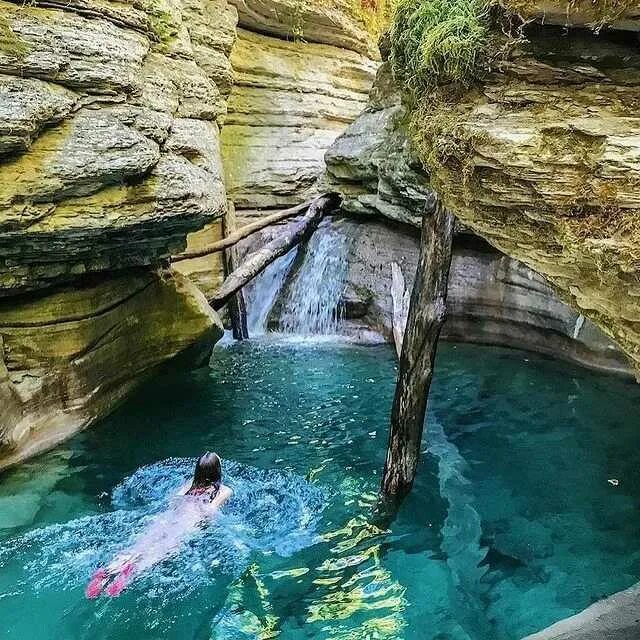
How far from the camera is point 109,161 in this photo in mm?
6141

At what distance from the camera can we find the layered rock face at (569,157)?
12.1 ft

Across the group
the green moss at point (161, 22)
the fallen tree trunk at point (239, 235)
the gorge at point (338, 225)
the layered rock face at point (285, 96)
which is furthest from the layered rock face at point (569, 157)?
the layered rock face at point (285, 96)

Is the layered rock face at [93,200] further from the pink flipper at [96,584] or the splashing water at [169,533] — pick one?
the pink flipper at [96,584]

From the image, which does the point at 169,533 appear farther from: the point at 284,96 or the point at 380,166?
the point at 284,96

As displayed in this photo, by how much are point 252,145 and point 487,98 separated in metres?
10.9

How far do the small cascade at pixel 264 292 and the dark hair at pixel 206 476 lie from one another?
20.5ft

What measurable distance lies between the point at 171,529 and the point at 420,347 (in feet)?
8.45

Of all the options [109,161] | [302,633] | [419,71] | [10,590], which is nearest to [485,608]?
[302,633]

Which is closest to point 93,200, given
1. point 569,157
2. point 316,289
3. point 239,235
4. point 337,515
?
point 337,515

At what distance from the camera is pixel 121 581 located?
192 inches

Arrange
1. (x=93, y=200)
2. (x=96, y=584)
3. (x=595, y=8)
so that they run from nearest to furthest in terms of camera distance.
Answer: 1. (x=595, y=8)
2. (x=96, y=584)
3. (x=93, y=200)

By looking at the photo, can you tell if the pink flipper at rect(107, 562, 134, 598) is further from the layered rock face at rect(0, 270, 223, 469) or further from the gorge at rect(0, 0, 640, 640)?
the layered rock face at rect(0, 270, 223, 469)

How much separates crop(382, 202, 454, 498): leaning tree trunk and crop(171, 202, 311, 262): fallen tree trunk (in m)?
5.43

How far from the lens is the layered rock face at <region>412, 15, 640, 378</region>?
12.1ft
